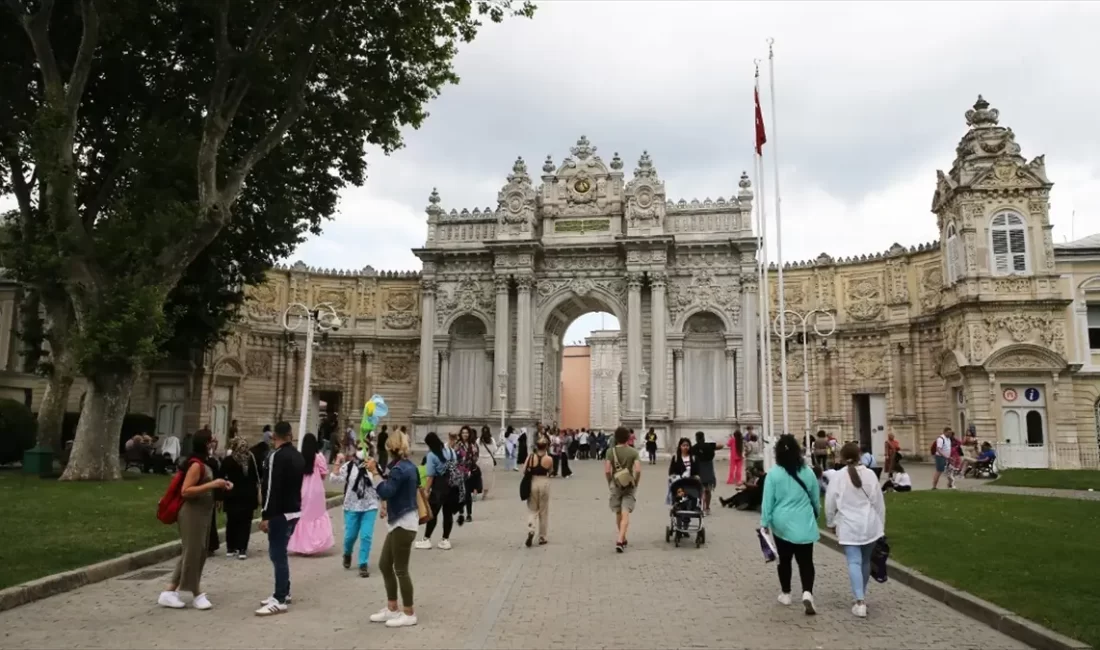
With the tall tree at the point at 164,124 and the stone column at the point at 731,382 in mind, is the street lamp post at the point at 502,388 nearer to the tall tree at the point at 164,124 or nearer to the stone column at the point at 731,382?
the stone column at the point at 731,382

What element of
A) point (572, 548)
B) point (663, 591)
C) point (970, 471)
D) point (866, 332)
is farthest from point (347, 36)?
point (866, 332)

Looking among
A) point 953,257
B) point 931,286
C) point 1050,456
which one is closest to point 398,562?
point 1050,456

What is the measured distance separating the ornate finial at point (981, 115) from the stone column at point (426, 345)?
86.6ft

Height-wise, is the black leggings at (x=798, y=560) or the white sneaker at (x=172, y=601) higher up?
the black leggings at (x=798, y=560)

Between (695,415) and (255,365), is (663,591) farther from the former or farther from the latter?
(255,365)

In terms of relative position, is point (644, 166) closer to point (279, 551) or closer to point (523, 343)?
point (523, 343)

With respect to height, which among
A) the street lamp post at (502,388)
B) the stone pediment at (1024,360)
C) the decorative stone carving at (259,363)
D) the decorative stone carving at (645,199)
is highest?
the decorative stone carving at (645,199)

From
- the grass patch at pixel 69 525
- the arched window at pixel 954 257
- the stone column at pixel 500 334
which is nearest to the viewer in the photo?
the grass patch at pixel 69 525

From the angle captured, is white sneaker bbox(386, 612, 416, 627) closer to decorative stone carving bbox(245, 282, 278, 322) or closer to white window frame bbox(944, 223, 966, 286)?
white window frame bbox(944, 223, 966, 286)

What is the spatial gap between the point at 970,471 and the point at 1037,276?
866 cm

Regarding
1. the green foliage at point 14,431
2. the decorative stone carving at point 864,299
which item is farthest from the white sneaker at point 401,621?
the decorative stone carving at point 864,299

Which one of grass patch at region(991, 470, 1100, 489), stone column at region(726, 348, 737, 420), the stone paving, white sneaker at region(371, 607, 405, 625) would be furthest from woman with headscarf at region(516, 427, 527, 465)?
white sneaker at region(371, 607, 405, 625)

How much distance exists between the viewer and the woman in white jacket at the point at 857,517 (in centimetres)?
818

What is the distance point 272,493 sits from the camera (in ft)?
26.7
